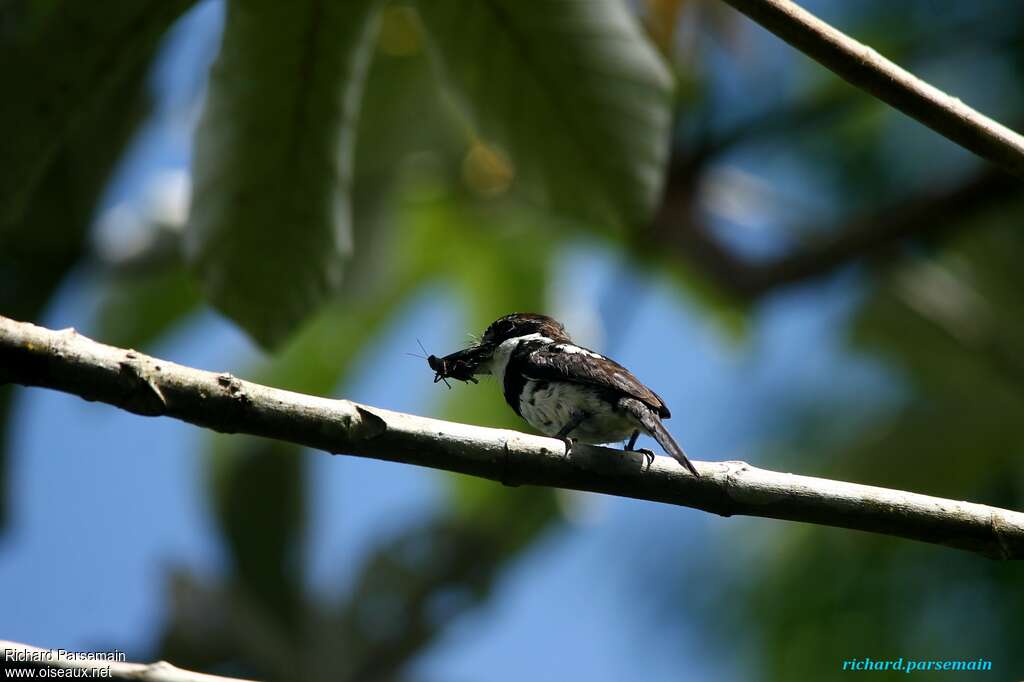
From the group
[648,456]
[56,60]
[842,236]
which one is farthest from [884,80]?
[842,236]

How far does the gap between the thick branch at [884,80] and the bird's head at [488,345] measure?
82.4 inches

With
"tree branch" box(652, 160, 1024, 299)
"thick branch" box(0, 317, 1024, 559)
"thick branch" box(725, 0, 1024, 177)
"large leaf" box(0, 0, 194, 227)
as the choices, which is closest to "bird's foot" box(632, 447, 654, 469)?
"thick branch" box(0, 317, 1024, 559)

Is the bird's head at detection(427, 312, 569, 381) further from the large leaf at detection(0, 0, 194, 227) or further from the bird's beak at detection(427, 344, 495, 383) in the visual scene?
the large leaf at detection(0, 0, 194, 227)

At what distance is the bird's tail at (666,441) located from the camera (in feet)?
8.94

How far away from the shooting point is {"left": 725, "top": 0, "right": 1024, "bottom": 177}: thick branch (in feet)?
8.07

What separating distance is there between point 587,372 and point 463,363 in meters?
0.71

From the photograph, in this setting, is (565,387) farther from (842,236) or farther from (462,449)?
(842,236)

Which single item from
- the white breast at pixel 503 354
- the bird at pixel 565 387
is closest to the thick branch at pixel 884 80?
the bird at pixel 565 387

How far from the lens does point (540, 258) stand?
7.24m

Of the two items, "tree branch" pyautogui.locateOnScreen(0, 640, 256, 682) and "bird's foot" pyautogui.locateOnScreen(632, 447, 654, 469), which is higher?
"bird's foot" pyautogui.locateOnScreen(632, 447, 654, 469)

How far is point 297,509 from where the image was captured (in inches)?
301

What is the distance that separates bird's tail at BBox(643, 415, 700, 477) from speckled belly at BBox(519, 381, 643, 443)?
0.12 meters

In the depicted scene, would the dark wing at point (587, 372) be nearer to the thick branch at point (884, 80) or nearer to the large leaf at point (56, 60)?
the thick branch at point (884, 80)

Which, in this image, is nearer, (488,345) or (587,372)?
(587,372)
